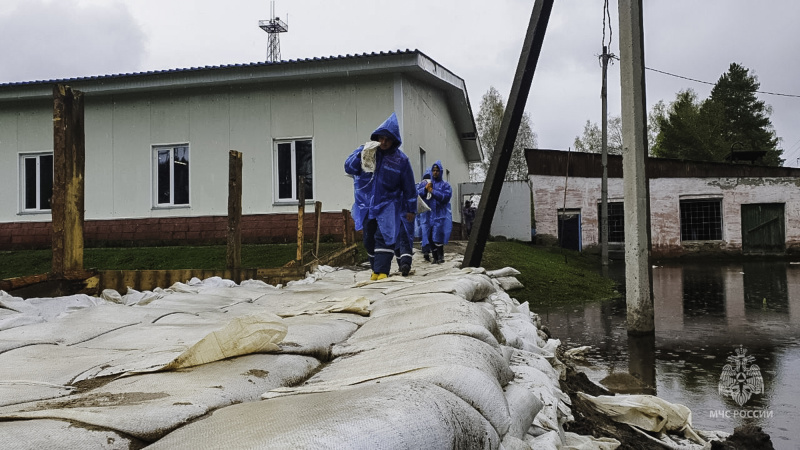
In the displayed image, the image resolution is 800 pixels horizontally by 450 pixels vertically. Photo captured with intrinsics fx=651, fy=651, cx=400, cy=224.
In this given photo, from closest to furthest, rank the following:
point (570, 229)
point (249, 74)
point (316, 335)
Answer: point (316, 335)
point (249, 74)
point (570, 229)

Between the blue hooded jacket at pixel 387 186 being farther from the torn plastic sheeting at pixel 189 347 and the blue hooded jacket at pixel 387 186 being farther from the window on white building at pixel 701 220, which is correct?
the window on white building at pixel 701 220

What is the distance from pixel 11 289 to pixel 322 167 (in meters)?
8.92

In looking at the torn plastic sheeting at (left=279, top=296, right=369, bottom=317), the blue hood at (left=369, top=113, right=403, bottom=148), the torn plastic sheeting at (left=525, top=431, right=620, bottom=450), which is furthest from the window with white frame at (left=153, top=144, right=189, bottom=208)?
the torn plastic sheeting at (left=525, top=431, right=620, bottom=450)

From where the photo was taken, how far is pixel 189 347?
2393 mm

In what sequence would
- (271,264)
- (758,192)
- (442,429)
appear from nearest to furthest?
(442,429), (271,264), (758,192)

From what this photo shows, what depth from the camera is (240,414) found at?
1384mm

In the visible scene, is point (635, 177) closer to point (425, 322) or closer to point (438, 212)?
point (425, 322)

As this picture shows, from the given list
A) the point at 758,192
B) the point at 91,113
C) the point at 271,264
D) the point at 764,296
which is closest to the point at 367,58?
the point at 271,264

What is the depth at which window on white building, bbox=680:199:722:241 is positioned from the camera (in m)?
22.1

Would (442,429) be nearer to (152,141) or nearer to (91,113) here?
(152,141)

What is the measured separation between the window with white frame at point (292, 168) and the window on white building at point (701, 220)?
46.8 ft

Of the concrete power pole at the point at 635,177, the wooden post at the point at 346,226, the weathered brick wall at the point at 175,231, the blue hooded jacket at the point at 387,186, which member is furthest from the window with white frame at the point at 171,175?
the concrete power pole at the point at 635,177

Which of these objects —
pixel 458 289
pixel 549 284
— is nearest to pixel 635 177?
pixel 458 289

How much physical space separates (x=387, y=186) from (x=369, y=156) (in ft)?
1.17
